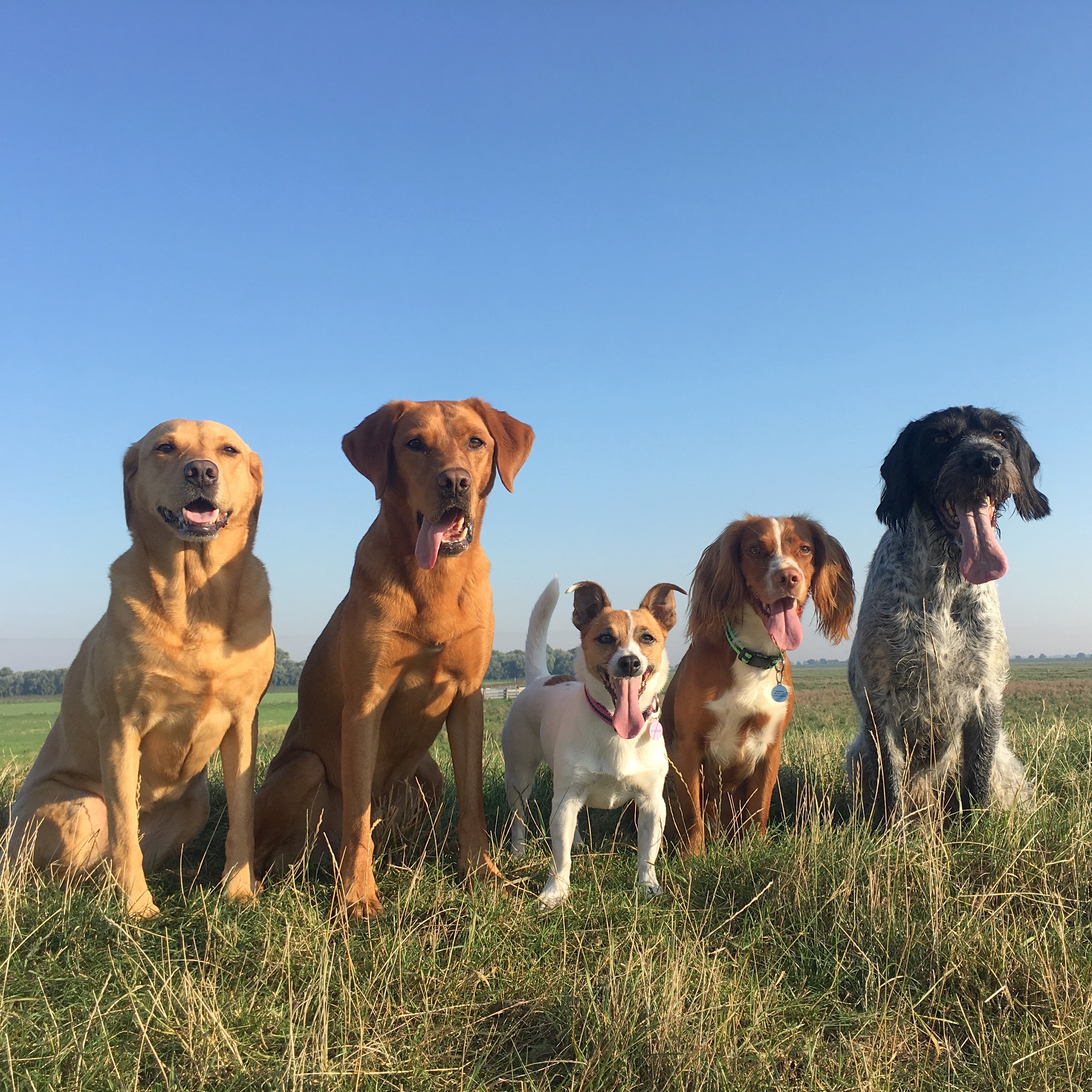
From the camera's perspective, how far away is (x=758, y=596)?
14.9 ft

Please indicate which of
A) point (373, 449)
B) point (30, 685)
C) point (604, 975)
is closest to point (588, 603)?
point (373, 449)

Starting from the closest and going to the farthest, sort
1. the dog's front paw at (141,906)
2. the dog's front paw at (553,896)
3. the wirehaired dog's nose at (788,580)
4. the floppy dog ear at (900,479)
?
1. the dog's front paw at (141,906)
2. the dog's front paw at (553,896)
3. the wirehaired dog's nose at (788,580)
4. the floppy dog ear at (900,479)

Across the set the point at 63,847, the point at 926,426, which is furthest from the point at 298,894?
the point at 926,426

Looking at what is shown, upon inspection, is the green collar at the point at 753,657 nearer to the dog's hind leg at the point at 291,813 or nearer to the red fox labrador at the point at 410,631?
the red fox labrador at the point at 410,631

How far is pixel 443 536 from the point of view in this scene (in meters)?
3.73

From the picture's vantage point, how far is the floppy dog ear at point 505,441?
399 cm

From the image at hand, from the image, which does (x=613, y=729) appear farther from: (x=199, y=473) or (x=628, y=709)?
(x=199, y=473)

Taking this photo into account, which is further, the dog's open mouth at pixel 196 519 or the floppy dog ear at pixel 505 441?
the floppy dog ear at pixel 505 441

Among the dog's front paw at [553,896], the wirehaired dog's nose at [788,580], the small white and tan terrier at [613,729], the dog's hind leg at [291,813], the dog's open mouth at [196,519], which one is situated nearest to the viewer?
the dog's front paw at [553,896]

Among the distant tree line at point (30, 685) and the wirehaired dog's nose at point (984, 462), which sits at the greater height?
the wirehaired dog's nose at point (984, 462)

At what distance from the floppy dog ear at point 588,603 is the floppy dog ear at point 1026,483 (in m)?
2.47

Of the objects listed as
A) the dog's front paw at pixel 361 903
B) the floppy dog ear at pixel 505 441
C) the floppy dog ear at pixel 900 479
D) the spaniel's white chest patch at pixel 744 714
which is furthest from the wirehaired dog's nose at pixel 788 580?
the dog's front paw at pixel 361 903

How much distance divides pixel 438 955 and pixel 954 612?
11.1 ft

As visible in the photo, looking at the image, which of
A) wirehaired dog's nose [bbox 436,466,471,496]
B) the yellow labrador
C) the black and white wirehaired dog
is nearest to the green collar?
the black and white wirehaired dog
